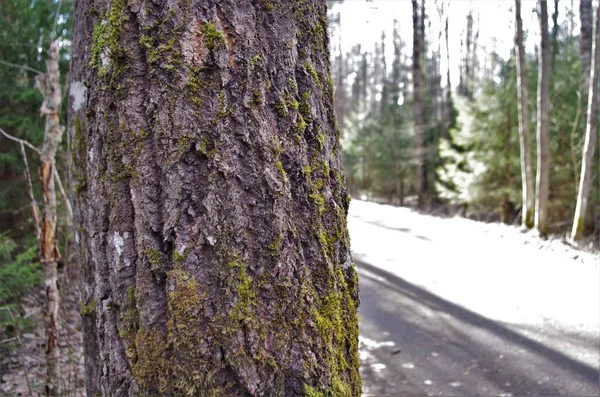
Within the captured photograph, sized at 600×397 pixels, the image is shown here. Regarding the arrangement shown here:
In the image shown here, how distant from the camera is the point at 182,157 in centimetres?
128

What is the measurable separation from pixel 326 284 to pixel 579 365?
14.8ft

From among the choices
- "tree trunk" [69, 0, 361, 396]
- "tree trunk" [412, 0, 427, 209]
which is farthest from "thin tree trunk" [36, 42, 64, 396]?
"tree trunk" [412, 0, 427, 209]

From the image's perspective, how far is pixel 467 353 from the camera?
5254 millimetres

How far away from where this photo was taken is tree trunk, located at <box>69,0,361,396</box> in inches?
50.1

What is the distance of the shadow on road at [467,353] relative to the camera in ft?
14.6

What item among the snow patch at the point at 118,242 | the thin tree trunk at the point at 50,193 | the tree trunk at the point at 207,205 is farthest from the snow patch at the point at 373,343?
the snow patch at the point at 118,242

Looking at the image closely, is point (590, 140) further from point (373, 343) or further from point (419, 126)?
point (419, 126)

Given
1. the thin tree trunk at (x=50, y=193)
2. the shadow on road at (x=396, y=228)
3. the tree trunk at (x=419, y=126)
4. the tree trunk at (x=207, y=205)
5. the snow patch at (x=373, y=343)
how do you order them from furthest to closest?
the tree trunk at (x=419, y=126) < the shadow on road at (x=396, y=228) < the snow patch at (x=373, y=343) < the thin tree trunk at (x=50, y=193) < the tree trunk at (x=207, y=205)

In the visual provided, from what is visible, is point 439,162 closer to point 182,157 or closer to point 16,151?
point 16,151

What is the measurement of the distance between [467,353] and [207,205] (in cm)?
482

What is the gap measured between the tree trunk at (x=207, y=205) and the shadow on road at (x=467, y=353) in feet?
11.8

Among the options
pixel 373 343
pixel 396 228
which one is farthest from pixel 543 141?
pixel 373 343

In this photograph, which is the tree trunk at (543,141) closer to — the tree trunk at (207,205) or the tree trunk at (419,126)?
the tree trunk at (419,126)

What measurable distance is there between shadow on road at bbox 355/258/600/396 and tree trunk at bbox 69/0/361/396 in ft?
11.8
